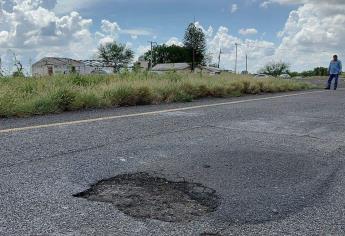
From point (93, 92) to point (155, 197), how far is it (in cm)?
728

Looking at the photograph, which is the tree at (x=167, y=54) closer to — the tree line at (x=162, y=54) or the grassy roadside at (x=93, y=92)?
the tree line at (x=162, y=54)

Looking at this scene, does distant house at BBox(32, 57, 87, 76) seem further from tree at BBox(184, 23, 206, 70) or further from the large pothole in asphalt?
tree at BBox(184, 23, 206, 70)

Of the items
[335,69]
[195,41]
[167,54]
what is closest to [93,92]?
[335,69]

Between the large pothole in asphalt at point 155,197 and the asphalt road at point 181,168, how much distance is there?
95 millimetres

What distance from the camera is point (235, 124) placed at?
7855mm

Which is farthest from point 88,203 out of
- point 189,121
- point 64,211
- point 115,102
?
point 115,102

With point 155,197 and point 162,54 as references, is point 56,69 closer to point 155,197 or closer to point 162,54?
point 155,197

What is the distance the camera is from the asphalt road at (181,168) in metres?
3.24

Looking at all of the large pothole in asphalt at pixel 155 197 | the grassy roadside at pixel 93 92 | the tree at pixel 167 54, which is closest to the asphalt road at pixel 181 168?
the large pothole in asphalt at pixel 155 197

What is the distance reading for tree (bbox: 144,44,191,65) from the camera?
4299 inches

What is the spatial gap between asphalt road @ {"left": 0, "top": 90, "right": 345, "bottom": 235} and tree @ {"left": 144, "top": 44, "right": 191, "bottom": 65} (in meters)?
101

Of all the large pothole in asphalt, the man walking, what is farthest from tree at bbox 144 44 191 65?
the large pothole in asphalt

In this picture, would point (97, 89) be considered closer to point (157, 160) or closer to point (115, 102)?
point (115, 102)

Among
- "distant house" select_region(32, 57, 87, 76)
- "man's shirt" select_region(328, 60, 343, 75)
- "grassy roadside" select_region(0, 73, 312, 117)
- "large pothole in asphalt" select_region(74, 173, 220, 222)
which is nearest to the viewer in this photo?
"large pothole in asphalt" select_region(74, 173, 220, 222)
